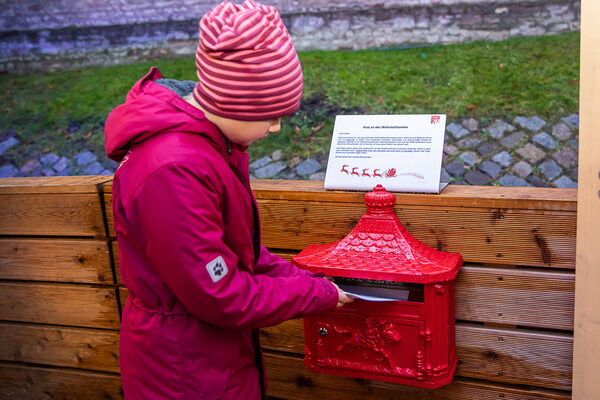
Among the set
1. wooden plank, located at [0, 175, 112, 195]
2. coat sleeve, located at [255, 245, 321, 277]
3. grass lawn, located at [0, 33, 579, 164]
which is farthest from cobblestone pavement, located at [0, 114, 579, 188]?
coat sleeve, located at [255, 245, 321, 277]

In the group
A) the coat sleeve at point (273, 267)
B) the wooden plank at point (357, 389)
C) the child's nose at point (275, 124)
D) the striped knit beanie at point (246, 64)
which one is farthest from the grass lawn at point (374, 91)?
the striped knit beanie at point (246, 64)

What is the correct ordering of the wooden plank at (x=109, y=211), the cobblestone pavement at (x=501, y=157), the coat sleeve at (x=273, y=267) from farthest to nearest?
the cobblestone pavement at (x=501, y=157) < the wooden plank at (x=109, y=211) < the coat sleeve at (x=273, y=267)

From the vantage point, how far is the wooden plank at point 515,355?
2.01 m

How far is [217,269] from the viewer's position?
130 centimetres

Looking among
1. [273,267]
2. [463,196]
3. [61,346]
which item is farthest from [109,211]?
[463,196]

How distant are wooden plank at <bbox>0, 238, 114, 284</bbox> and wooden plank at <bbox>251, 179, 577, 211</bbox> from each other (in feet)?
2.90

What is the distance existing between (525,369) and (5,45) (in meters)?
10.8

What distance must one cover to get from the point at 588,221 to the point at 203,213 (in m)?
1.12

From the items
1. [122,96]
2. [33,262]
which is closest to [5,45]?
[122,96]

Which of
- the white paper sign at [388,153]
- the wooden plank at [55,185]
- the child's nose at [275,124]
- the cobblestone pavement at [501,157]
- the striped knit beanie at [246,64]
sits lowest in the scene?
the cobblestone pavement at [501,157]

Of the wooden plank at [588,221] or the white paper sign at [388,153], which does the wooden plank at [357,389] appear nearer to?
the wooden plank at [588,221]

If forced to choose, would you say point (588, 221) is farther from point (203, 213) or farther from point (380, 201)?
point (203, 213)

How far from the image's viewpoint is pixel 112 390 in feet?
9.18

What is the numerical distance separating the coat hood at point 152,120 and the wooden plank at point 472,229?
0.88 meters
